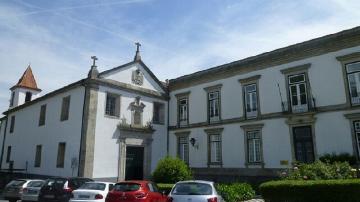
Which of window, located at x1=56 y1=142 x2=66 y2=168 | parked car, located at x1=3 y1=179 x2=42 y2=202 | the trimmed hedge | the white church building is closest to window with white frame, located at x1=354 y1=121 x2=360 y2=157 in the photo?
the white church building

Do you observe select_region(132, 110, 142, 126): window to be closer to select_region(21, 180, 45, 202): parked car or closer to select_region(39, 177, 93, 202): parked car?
select_region(21, 180, 45, 202): parked car

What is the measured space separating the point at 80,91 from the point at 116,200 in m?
13.8

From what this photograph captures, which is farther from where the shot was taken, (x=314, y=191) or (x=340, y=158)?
(x=340, y=158)

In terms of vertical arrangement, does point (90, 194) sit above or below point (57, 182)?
below

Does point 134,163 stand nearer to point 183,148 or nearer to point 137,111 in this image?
point 137,111

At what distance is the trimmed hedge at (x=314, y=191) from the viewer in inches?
416

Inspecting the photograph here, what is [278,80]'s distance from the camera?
21.4m

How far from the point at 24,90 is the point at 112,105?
21.6 m

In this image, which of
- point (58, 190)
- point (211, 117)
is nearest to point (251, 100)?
point (211, 117)

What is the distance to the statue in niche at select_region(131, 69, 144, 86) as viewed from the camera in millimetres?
25828

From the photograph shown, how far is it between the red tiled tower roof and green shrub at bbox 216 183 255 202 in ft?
108

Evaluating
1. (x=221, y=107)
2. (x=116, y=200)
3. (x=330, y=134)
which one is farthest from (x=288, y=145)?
(x=116, y=200)

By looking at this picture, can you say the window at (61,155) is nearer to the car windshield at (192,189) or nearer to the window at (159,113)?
the window at (159,113)

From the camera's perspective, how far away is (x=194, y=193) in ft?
32.9
